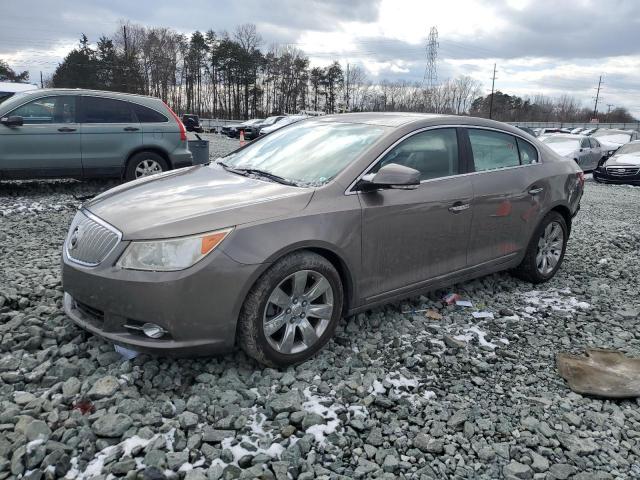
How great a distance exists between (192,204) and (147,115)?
6296 mm

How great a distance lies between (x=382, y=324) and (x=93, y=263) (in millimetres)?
2122

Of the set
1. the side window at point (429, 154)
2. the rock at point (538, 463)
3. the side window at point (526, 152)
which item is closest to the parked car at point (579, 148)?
the side window at point (526, 152)

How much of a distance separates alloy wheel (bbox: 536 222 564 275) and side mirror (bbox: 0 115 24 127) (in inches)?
297

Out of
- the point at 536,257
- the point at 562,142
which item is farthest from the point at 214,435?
the point at 562,142

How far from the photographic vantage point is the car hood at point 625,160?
50.4 ft

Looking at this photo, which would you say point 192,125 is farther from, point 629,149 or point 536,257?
point 629,149

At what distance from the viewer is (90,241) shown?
9.89 feet

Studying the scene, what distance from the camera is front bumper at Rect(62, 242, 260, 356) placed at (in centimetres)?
271

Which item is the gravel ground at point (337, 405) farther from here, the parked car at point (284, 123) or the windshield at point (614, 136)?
the windshield at point (614, 136)

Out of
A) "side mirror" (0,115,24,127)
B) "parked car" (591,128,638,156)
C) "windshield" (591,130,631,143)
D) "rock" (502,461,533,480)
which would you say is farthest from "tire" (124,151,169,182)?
"windshield" (591,130,631,143)

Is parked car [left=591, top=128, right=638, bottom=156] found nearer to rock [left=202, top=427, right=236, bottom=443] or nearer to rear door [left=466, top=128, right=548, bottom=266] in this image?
rear door [left=466, top=128, right=548, bottom=266]

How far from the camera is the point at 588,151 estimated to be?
17406mm

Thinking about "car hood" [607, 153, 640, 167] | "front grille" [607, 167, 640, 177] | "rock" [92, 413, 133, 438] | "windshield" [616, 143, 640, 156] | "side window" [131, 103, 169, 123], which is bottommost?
"rock" [92, 413, 133, 438]

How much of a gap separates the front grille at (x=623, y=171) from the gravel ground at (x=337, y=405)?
43.1ft
